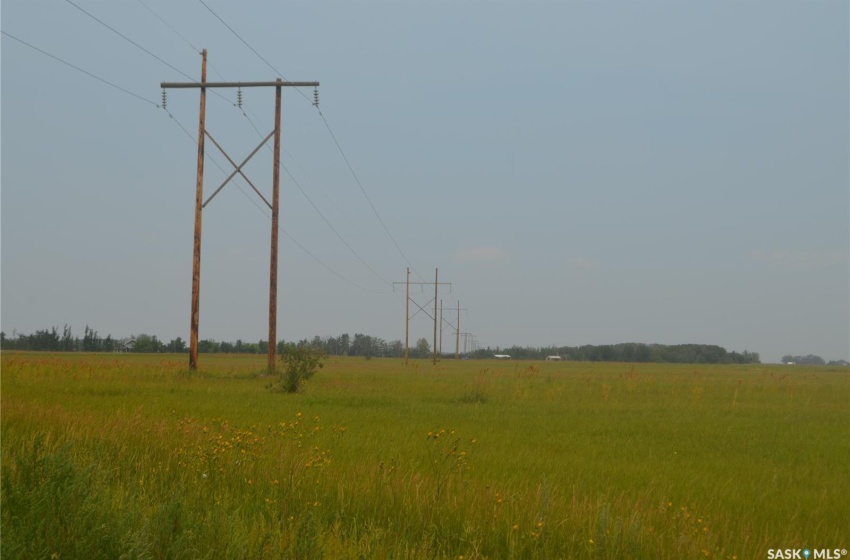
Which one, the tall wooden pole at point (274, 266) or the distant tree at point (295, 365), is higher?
the tall wooden pole at point (274, 266)

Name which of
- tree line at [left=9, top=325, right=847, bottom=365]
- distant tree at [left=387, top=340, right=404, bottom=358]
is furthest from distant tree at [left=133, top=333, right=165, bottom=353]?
distant tree at [left=387, top=340, right=404, bottom=358]

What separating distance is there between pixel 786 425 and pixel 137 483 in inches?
609

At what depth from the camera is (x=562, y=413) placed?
741 inches

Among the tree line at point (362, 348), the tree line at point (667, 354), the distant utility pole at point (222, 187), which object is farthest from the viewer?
the tree line at point (667, 354)

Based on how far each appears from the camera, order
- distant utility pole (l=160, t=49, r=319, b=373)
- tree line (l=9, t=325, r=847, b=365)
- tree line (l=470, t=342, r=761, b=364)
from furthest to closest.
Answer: tree line (l=470, t=342, r=761, b=364)
tree line (l=9, t=325, r=847, b=365)
distant utility pole (l=160, t=49, r=319, b=373)

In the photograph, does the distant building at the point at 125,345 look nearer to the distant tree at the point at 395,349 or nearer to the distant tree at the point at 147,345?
the distant tree at the point at 147,345

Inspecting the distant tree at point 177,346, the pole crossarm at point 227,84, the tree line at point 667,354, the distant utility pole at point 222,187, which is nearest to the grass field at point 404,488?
the distant utility pole at point 222,187

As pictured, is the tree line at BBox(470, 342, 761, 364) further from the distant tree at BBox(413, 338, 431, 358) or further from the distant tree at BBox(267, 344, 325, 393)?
the distant tree at BBox(267, 344, 325, 393)

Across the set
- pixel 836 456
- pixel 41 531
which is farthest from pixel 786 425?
pixel 41 531

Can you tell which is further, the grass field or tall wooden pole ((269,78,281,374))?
tall wooden pole ((269,78,281,374))

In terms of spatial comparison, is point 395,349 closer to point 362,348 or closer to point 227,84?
point 362,348

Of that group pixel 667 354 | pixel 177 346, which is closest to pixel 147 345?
pixel 177 346

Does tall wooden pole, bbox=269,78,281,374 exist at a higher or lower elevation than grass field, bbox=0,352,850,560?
higher

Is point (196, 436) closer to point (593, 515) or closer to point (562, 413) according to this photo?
point (593, 515)
